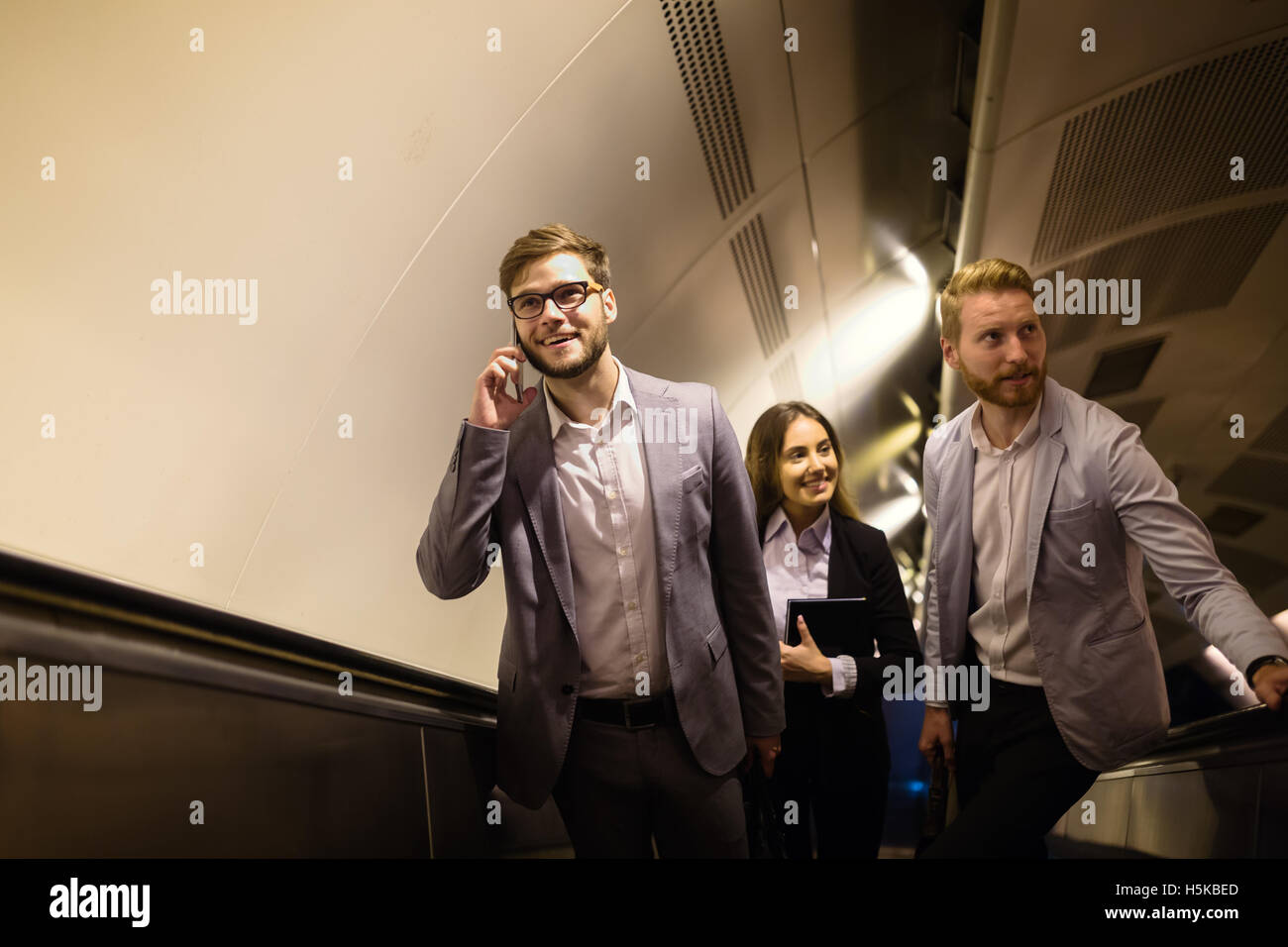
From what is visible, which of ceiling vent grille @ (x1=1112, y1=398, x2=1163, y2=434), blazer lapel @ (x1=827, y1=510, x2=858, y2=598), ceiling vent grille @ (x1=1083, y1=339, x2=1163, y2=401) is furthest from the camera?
ceiling vent grille @ (x1=1112, y1=398, x2=1163, y2=434)

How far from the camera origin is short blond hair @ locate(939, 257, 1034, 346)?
2.45 m

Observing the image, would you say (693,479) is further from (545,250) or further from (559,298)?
(545,250)

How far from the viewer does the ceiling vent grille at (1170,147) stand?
455 cm

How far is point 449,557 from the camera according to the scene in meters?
2.14

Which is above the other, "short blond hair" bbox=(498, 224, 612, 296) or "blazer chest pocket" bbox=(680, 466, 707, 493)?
"short blond hair" bbox=(498, 224, 612, 296)

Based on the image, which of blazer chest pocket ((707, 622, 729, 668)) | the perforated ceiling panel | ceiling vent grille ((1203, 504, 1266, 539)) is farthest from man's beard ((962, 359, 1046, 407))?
ceiling vent grille ((1203, 504, 1266, 539))

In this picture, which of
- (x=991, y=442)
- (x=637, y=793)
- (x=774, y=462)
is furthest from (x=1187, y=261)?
(x=637, y=793)

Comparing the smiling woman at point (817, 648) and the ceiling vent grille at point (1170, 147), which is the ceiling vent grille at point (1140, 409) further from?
the smiling woman at point (817, 648)

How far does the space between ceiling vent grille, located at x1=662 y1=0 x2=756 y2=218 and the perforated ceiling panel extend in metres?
2.70

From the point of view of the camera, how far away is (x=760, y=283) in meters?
5.65

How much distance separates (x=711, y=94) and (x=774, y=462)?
180cm

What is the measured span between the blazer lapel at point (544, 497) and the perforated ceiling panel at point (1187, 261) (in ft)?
16.3

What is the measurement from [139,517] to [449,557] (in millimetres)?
847

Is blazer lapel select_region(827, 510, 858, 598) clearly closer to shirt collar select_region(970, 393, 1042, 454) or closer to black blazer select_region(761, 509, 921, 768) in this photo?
black blazer select_region(761, 509, 921, 768)
